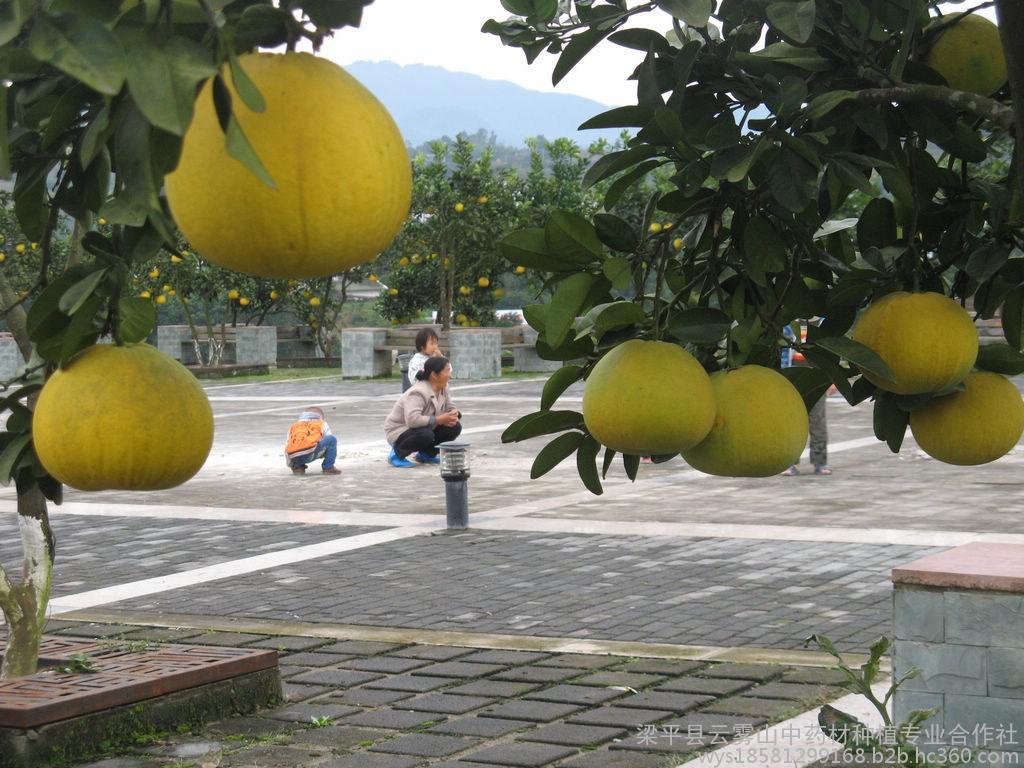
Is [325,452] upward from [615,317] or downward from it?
downward

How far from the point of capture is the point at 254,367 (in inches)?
1266

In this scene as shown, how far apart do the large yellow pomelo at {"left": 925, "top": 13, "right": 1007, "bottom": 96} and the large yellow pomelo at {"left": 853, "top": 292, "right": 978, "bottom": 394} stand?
526 millimetres

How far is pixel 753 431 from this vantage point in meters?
1.90

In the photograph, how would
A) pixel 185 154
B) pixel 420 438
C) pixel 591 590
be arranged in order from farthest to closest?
1. pixel 420 438
2. pixel 591 590
3. pixel 185 154

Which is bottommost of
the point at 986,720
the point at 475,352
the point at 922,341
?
the point at 986,720

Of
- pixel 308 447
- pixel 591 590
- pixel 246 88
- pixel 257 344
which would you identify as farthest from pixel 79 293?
pixel 257 344

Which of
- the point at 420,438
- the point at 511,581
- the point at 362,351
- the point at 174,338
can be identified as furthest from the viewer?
the point at 174,338

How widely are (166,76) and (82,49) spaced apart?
0.23 feet

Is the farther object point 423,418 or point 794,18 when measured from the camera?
point 423,418

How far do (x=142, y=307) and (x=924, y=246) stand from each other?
58.6 inches

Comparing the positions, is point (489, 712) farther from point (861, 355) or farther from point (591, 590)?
point (861, 355)

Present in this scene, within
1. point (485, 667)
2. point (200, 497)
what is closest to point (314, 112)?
point (485, 667)

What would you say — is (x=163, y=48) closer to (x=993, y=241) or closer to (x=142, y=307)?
(x=142, y=307)

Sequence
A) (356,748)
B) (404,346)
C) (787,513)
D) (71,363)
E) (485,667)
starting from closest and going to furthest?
(71,363)
(356,748)
(485,667)
(787,513)
(404,346)
